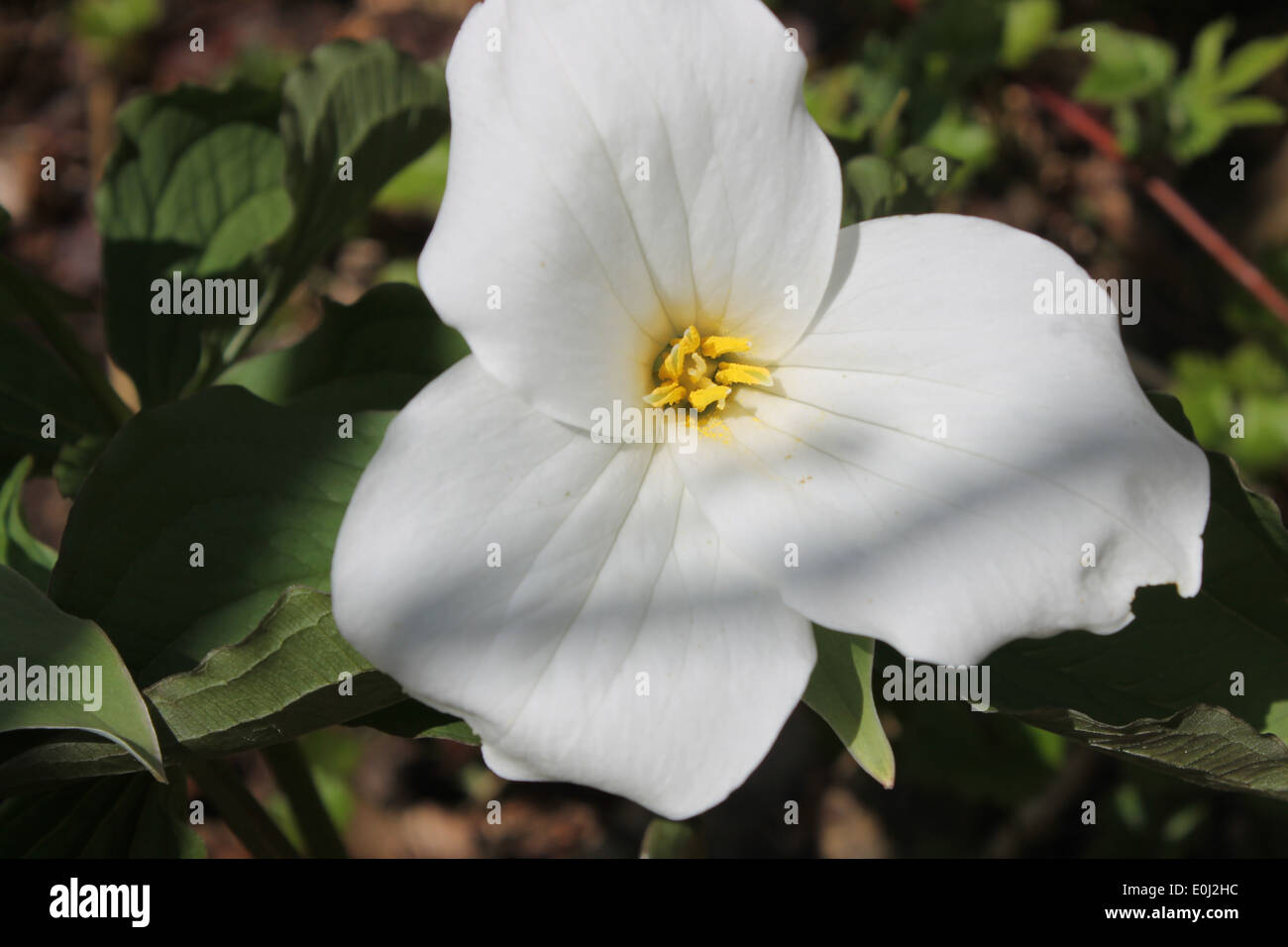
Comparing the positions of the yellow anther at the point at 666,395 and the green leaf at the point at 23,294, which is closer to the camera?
the yellow anther at the point at 666,395

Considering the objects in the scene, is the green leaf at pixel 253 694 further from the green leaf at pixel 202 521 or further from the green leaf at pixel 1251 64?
the green leaf at pixel 1251 64

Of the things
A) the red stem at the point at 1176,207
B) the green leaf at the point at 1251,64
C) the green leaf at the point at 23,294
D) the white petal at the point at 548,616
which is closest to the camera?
the white petal at the point at 548,616

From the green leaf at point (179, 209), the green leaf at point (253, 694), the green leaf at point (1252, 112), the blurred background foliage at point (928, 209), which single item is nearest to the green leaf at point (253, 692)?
the green leaf at point (253, 694)

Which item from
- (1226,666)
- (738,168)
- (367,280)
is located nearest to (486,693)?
(738,168)

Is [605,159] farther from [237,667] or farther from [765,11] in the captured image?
[237,667]

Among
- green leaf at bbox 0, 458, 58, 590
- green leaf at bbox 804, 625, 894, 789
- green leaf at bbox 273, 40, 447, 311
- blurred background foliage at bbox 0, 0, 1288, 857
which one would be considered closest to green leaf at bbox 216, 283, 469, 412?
blurred background foliage at bbox 0, 0, 1288, 857

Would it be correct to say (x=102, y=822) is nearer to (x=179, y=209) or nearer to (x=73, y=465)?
(x=73, y=465)

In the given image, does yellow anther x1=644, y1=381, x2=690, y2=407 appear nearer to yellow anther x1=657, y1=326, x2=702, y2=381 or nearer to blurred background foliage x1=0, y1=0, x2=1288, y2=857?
yellow anther x1=657, y1=326, x2=702, y2=381
